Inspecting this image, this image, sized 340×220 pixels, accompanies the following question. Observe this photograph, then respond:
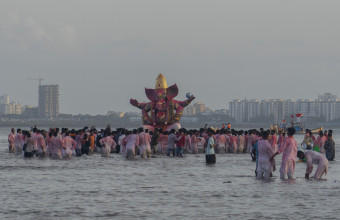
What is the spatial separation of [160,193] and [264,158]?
13.2 ft

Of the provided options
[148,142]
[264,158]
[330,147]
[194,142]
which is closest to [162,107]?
[194,142]

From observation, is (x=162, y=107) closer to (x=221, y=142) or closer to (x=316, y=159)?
(x=221, y=142)

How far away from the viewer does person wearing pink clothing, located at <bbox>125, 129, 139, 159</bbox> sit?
31.2 m

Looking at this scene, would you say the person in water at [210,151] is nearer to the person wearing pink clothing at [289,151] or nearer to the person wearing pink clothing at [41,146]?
the person wearing pink clothing at [289,151]

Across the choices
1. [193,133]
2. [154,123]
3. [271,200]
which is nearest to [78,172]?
[271,200]

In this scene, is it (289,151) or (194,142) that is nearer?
(289,151)

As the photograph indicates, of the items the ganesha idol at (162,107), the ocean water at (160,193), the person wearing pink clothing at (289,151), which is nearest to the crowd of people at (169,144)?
the person wearing pink clothing at (289,151)

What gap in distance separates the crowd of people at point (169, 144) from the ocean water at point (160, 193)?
0.79 m

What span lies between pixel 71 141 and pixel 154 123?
53.4ft

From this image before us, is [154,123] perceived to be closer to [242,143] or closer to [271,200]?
[242,143]

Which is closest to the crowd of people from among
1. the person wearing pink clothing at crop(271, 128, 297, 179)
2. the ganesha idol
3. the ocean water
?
the person wearing pink clothing at crop(271, 128, 297, 179)

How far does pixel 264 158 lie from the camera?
21516 mm

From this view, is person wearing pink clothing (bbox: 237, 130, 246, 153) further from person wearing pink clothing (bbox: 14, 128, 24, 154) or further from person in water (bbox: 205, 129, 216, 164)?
person wearing pink clothing (bbox: 14, 128, 24, 154)

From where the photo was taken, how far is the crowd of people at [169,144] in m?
21.5
